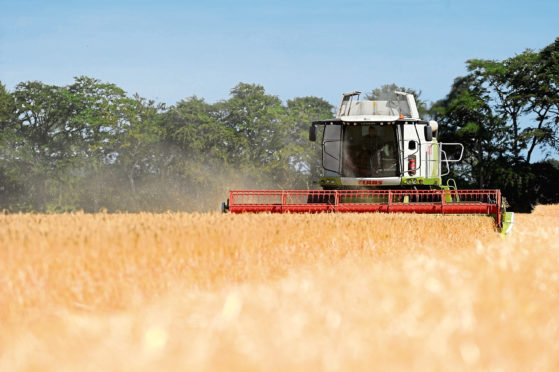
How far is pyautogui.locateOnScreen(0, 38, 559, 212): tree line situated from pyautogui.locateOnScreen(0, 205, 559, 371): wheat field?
103 ft

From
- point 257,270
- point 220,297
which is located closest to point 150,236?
point 220,297

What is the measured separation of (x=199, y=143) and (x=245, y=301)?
43.8 metres

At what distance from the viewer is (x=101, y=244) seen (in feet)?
20.0

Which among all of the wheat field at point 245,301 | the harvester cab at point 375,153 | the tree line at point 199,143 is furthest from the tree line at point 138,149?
the wheat field at point 245,301

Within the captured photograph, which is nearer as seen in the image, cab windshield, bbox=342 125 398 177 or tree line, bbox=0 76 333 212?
cab windshield, bbox=342 125 398 177

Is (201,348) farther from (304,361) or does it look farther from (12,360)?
(12,360)

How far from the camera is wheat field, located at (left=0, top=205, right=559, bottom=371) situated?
4.23 metres

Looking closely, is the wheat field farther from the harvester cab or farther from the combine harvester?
the harvester cab

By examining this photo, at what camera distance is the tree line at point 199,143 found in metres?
41.8

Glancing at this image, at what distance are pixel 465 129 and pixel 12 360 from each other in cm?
4084

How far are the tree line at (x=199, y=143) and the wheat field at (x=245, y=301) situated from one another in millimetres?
31413

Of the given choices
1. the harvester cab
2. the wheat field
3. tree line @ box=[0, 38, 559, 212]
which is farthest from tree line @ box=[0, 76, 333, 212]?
the wheat field

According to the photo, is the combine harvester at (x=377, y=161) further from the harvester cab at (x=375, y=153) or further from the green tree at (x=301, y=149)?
the green tree at (x=301, y=149)

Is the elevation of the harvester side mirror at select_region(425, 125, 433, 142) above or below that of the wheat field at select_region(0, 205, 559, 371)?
above
